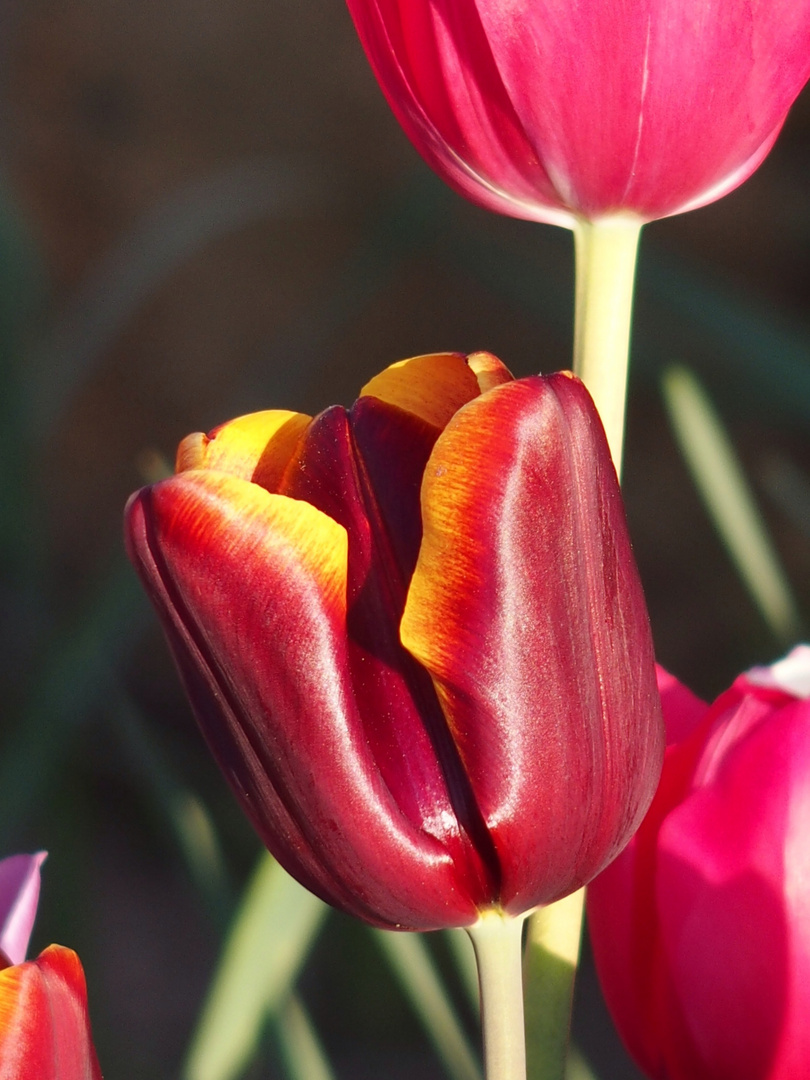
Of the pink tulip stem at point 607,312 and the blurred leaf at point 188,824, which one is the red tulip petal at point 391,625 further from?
the blurred leaf at point 188,824

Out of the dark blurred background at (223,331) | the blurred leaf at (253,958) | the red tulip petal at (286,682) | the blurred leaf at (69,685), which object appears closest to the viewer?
the red tulip petal at (286,682)

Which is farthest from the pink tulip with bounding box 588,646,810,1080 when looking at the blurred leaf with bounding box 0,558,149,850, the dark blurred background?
the dark blurred background

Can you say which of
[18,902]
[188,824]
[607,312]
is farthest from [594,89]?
[188,824]

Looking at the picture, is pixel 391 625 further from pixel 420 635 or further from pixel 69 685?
pixel 69 685

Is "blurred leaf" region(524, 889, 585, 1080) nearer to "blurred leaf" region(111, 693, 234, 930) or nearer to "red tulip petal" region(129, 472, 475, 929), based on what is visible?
"red tulip petal" region(129, 472, 475, 929)

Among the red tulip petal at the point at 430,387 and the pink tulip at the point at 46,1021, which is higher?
the red tulip petal at the point at 430,387

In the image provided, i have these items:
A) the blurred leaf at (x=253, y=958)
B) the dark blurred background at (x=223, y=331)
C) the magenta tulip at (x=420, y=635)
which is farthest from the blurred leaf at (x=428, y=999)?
the dark blurred background at (x=223, y=331)
